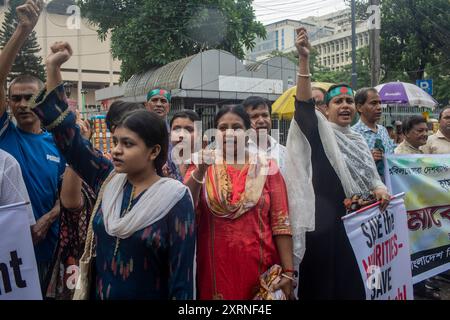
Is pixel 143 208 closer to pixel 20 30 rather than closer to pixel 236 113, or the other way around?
pixel 236 113

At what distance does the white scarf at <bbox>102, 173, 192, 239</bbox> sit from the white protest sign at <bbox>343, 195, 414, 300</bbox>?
1.21 meters

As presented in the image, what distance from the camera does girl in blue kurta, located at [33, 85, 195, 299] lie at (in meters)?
1.71

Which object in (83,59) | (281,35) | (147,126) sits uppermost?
(281,35)

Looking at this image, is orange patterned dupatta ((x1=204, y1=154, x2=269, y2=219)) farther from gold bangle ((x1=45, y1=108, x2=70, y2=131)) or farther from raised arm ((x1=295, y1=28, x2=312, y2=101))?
gold bangle ((x1=45, y1=108, x2=70, y2=131))

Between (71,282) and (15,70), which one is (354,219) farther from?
(15,70)

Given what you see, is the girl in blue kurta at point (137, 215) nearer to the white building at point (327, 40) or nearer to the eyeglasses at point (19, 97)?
the eyeglasses at point (19, 97)

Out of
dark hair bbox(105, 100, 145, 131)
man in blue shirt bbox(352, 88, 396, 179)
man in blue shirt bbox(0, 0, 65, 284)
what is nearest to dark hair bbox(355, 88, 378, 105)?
man in blue shirt bbox(352, 88, 396, 179)

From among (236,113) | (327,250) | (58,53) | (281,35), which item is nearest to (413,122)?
(327,250)

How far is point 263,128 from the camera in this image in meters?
2.81

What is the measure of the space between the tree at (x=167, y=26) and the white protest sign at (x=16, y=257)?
14.9m

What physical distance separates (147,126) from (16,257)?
0.84m
